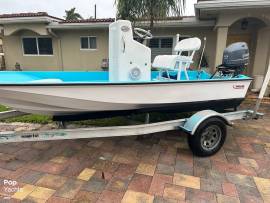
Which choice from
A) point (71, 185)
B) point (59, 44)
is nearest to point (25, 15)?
point (59, 44)

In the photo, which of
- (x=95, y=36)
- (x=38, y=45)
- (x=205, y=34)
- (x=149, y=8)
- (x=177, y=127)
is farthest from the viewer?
(x=38, y=45)

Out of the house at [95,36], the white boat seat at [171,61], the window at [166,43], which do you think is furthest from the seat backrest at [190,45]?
the window at [166,43]

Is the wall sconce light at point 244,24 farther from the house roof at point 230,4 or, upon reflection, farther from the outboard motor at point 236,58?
the outboard motor at point 236,58

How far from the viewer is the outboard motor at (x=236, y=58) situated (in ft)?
11.8

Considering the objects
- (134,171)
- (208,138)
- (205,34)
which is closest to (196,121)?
(208,138)

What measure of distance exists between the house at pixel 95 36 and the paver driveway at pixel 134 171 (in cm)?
447

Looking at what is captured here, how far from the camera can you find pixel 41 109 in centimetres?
275

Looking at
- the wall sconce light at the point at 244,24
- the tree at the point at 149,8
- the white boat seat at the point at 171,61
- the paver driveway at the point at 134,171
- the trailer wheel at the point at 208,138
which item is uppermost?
the tree at the point at 149,8

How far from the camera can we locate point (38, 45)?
11320mm

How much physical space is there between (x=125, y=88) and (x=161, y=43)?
7398mm

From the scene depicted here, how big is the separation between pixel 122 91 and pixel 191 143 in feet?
3.93

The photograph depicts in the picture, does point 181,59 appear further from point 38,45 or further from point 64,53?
point 38,45

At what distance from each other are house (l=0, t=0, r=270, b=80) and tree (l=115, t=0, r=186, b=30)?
2.15 feet

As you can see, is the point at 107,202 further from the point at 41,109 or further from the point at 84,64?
the point at 84,64
